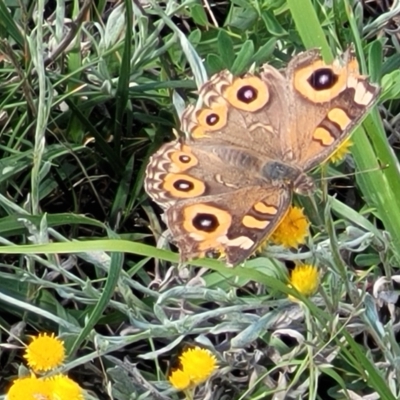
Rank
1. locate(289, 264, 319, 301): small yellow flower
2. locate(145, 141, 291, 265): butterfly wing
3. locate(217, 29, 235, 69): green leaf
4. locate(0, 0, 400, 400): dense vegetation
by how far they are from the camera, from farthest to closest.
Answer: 1. locate(217, 29, 235, 69): green leaf
2. locate(0, 0, 400, 400): dense vegetation
3. locate(289, 264, 319, 301): small yellow flower
4. locate(145, 141, 291, 265): butterfly wing

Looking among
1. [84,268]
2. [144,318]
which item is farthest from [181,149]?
[84,268]

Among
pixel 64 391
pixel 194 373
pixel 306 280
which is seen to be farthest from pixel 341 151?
pixel 64 391

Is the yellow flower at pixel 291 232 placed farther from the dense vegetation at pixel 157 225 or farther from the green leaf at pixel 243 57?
the green leaf at pixel 243 57

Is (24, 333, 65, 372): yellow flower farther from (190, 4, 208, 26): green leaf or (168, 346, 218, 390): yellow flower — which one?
(190, 4, 208, 26): green leaf

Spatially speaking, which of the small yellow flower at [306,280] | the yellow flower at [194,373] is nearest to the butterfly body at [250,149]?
the small yellow flower at [306,280]

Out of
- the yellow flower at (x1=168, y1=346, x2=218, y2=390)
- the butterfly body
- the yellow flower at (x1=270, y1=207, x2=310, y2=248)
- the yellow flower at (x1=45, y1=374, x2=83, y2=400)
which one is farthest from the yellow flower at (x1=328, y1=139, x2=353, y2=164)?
the yellow flower at (x1=45, y1=374, x2=83, y2=400)

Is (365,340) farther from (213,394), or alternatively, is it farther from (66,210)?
(66,210)

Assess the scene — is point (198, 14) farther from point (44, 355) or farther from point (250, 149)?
point (44, 355)
